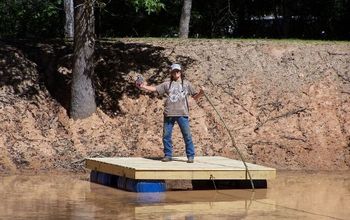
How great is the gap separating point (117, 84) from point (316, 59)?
5667 mm

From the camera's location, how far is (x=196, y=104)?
67.6 feet

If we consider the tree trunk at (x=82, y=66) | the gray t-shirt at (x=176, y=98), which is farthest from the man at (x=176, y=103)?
the tree trunk at (x=82, y=66)

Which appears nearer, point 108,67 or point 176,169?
point 176,169

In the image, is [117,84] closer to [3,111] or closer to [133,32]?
[3,111]

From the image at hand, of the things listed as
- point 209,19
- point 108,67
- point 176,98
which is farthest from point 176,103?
point 209,19

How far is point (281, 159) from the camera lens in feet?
62.4

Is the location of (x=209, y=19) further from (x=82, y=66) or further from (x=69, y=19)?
(x=82, y=66)

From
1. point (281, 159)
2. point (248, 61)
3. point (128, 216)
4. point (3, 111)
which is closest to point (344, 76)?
point (248, 61)

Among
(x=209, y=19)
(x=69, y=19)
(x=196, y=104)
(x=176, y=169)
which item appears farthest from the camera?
(x=209, y=19)

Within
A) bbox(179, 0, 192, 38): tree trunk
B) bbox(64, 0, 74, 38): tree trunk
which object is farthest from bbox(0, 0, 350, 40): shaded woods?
bbox(179, 0, 192, 38): tree trunk

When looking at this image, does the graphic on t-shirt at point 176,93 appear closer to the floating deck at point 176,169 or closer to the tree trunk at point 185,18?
the floating deck at point 176,169

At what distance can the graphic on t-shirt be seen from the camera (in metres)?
15.4

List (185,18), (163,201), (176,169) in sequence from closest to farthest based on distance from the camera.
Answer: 1. (163,201)
2. (176,169)
3. (185,18)

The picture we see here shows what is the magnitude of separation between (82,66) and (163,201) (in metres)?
6.66
